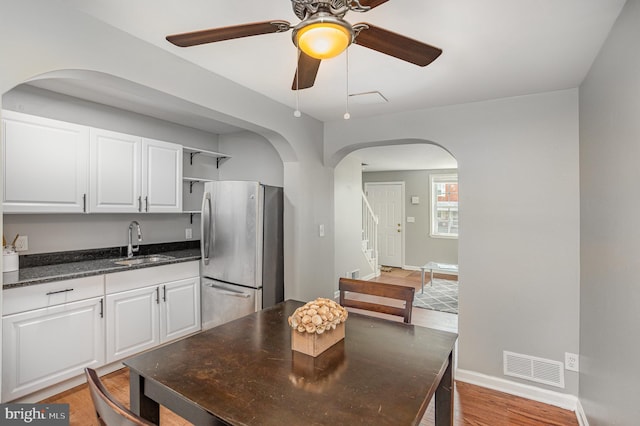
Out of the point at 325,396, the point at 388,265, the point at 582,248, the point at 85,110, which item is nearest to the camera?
the point at 325,396

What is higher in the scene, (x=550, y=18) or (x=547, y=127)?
(x=550, y=18)

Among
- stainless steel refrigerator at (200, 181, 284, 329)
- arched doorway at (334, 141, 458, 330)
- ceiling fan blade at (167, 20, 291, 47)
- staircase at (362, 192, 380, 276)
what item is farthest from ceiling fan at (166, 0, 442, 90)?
staircase at (362, 192, 380, 276)

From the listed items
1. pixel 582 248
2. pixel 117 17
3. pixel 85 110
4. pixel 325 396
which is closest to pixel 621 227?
pixel 582 248

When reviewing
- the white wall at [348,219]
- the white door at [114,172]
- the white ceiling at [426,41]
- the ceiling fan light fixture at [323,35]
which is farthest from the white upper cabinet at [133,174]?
the ceiling fan light fixture at [323,35]

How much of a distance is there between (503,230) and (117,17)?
2919 mm

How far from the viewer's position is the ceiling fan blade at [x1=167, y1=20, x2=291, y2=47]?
1.18m

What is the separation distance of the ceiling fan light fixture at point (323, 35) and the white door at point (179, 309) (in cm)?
263

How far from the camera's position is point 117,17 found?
64.1 inches

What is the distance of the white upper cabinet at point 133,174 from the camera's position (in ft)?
9.21

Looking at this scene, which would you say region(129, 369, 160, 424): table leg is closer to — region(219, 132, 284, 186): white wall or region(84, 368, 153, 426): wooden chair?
region(84, 368, 153, 426): wooden chair

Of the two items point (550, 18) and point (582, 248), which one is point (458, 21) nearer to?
point (550, 18)

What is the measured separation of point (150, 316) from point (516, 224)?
10.4ft

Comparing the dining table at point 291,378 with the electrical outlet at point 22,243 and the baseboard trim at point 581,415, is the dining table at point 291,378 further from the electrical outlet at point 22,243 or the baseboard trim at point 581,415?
the electrical outlet at point 22,243

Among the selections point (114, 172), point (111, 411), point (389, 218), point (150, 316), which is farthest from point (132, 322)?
point (389, 218)
